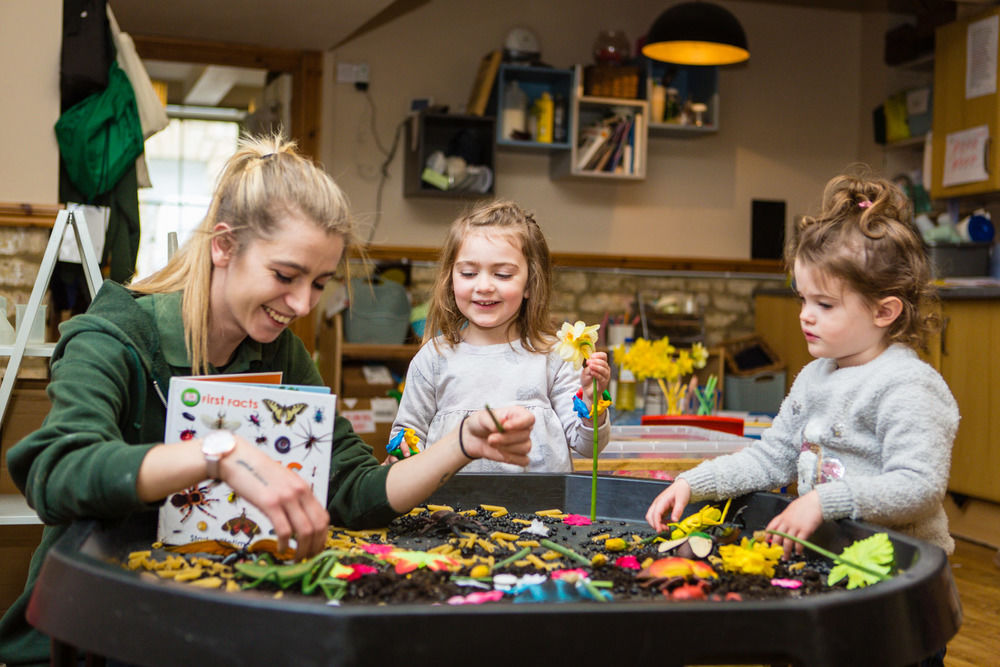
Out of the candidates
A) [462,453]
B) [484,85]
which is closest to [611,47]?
[484,85]

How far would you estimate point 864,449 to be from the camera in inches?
53.6

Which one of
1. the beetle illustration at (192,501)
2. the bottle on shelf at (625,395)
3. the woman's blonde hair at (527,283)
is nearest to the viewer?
the beetle illustration at (192,501)

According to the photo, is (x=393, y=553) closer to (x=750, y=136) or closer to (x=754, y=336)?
(x=754, y=336)

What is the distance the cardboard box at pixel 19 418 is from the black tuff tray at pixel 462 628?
2.13m

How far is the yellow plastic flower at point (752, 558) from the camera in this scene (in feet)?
3.48

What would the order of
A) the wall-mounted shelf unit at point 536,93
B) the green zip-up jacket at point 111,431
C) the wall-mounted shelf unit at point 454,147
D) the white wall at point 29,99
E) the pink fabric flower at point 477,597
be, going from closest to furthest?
the pink fabric flower at point 477,597, the green zip-up jacket at point 111,431, the white wall at point 29,99, the wall-mounted shelf unit at point 454,147, the wall-mounted shelf unit at point 536,93

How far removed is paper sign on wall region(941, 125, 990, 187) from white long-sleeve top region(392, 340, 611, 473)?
3.60 meters

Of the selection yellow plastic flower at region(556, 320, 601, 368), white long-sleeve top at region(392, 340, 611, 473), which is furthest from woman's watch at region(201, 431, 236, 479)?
white long-sleeve top at region(392, 340, 611, 473)

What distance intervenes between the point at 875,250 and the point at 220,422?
0.92 m

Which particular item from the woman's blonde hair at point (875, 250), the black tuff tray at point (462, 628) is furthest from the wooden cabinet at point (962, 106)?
the black tuff tray at point (462, 628)

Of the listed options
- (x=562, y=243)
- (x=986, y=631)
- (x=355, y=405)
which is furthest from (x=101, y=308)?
(x=562, y=243)

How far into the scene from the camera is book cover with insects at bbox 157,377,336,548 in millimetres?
1090

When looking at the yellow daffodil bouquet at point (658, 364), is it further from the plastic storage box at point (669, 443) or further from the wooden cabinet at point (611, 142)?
the wooden cabinet at point (611, 142)

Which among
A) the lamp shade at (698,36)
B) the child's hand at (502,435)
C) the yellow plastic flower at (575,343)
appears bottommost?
the child's hand at (502,435)
